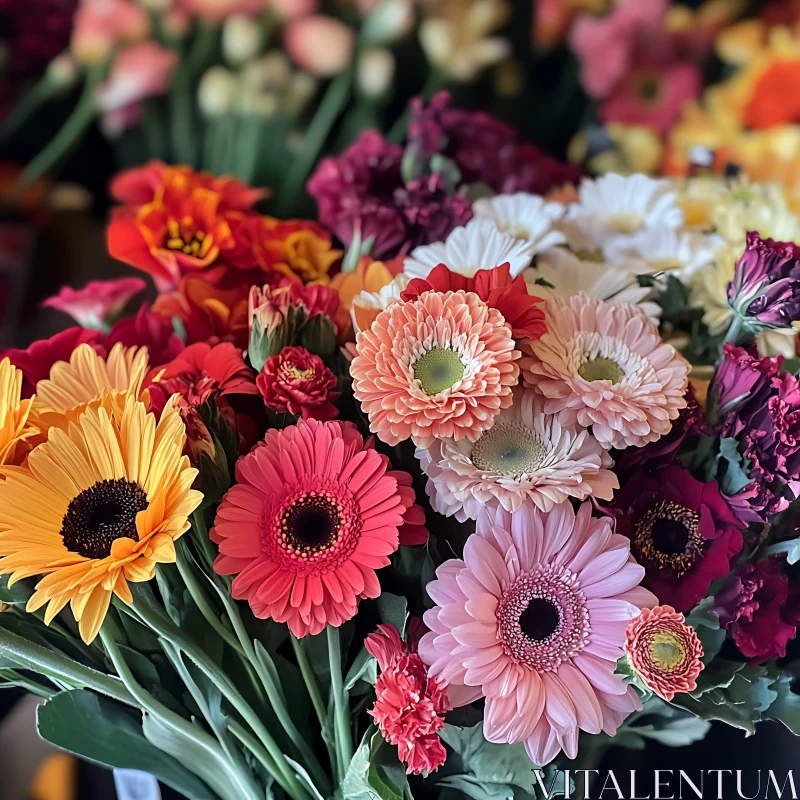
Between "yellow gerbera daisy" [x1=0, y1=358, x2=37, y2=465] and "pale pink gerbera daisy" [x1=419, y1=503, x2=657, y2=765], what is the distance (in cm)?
21

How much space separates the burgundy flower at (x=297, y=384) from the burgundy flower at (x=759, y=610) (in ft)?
0.71

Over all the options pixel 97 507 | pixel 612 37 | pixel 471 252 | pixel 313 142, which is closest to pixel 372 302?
pixel 471 252

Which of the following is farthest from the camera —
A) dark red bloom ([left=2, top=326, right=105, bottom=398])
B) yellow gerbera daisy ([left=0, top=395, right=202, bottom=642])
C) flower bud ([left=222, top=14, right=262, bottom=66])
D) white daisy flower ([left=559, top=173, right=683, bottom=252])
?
flower bud ([left=222, top=14, right=262, bottom=66])

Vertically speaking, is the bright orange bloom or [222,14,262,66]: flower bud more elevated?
[222,14,262,66]: flower bud

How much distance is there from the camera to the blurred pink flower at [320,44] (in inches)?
32.5

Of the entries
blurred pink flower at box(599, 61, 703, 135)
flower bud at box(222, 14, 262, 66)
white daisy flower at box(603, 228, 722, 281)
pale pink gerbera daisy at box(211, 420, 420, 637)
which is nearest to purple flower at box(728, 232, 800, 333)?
white daisy flower at box(603, 228, 722, 281)

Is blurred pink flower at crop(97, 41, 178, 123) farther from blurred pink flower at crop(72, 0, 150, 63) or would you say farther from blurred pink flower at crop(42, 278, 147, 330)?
blurred pink flower at crop(42, 278, 147, 330)

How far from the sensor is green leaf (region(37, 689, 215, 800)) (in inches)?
15.0

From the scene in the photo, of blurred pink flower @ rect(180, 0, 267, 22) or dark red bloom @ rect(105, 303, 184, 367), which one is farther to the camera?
blurred pink flower @ rect(180, 0, 267, 22)

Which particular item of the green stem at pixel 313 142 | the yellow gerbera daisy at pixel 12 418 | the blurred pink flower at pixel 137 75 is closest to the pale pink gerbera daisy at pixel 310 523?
the yellow gerbera daisy at pixel 12 418

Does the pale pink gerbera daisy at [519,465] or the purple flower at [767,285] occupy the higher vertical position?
the purple flower at [767,285]

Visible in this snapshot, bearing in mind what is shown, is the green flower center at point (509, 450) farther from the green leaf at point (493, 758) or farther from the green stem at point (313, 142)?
the green stem at point (313, 142)

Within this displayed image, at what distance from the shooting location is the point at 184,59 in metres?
0.87

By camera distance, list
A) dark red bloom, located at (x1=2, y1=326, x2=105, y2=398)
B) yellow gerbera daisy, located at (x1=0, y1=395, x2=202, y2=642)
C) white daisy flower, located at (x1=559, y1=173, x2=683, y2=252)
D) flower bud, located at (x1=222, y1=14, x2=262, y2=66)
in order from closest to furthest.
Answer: yellow gerbera daisy, located at (x1=0, y1=395, x2=202, y2=642), dark red bloom, located at (x1=2, y1=326, x2=105, y2=398), white daisy flower, located at (x1=559, y1=173, x2=683, y2=252), flower bud, located at (x1=222, y1=14, x2=262, y2=66)
